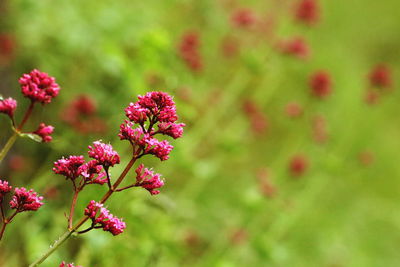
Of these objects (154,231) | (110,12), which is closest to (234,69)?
(110,12)

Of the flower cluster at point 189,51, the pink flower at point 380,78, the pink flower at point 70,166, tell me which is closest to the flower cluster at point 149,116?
the pink flower at point 70,166

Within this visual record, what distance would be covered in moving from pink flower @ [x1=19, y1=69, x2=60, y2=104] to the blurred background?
105 cm

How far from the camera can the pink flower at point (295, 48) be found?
4.64 metres

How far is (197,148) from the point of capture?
5750 mm

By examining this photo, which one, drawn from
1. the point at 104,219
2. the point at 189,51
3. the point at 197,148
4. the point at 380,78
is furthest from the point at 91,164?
the point at 197,148

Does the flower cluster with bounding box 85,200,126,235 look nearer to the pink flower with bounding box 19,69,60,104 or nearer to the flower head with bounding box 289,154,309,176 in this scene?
the pink flower with bounding box 19,69,60,104

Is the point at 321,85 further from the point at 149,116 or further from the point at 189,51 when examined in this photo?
the point at 149,116

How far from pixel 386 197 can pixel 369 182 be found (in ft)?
1.02

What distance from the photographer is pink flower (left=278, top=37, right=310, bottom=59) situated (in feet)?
15.2

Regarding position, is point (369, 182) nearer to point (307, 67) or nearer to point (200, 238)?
point (307, 67)

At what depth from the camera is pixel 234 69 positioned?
766 centimetres

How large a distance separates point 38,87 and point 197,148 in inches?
167

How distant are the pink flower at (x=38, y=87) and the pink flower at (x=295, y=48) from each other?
3.37 m

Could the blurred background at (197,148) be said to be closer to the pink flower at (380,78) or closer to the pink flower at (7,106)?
the pink flower at (380,78)
